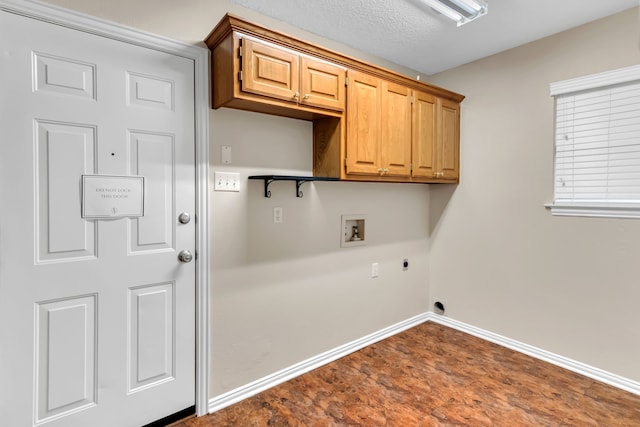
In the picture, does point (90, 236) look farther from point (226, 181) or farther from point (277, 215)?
point (277, 215)

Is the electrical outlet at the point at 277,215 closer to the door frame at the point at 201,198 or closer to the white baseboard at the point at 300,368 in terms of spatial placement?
the door frame at the point at 201,198

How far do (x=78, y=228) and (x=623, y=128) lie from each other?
11.2 feet

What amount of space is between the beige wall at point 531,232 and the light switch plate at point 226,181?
2.16m

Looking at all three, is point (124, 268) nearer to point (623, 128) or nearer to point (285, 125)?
point (285, 125)

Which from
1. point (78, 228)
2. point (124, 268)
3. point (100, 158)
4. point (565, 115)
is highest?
point (565, 115)

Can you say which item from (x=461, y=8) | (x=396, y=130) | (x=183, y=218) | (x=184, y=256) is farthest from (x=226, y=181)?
(x=461, y=8)

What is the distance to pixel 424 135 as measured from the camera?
2773mm

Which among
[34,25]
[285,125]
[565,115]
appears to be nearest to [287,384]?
[285,125]

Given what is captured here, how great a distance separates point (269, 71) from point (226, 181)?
0.70 m

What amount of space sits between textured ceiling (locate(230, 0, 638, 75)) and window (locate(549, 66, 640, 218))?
45cm

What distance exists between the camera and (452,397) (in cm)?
213

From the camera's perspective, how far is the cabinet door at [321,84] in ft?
6.58

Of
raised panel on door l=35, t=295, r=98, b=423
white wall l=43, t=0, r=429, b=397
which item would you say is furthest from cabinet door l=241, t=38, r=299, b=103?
raised panel on door l=35, t=295, r=98, b=423

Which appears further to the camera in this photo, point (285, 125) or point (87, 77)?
point (285, 125)
